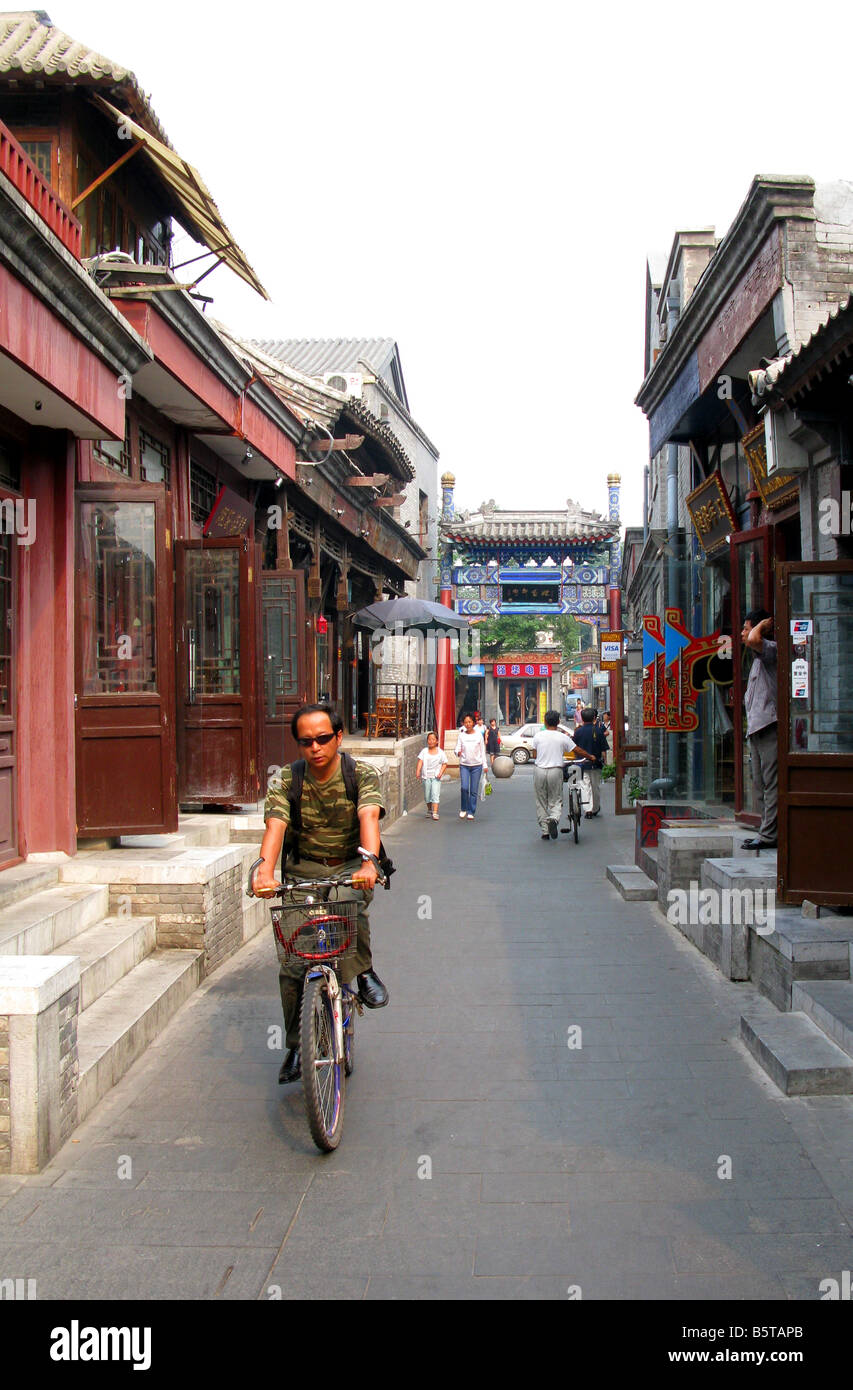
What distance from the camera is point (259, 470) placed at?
13.4 m

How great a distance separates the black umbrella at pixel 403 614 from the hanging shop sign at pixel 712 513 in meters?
7.87

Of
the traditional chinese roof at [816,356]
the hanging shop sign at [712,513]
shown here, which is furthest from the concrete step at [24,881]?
the hanging shop sign at [712,513]

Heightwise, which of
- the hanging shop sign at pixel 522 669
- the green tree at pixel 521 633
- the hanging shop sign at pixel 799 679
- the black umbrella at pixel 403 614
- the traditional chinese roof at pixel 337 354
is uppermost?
the traditional chinese roof at pixel 337 354

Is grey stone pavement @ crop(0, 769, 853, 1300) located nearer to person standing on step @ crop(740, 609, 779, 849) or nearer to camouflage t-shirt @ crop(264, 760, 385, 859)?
camouflage t-shirt @ crop(264, 760, 385, 859)

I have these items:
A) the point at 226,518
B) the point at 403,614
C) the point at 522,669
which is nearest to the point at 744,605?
the point at 226,518

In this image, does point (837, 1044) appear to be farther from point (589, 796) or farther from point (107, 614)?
point (589, 796)

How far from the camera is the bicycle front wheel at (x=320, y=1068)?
4176 mm

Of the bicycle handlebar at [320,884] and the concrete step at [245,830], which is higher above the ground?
the bicycle handlebar at [320,884]

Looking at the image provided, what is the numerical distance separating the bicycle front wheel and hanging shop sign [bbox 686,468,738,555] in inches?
339

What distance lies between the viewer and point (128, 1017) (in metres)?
5.48

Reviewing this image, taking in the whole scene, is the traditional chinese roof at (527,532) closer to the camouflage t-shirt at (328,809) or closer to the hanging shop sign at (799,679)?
the hanging shop sign at (799,679)

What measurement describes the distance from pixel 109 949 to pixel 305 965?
6.01 ft

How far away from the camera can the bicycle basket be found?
14.9ft

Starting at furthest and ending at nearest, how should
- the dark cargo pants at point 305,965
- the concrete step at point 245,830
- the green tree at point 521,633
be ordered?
the green tree at point 521,633, the concrete step at point 245,830, the dark cargo pants at point 305,965
